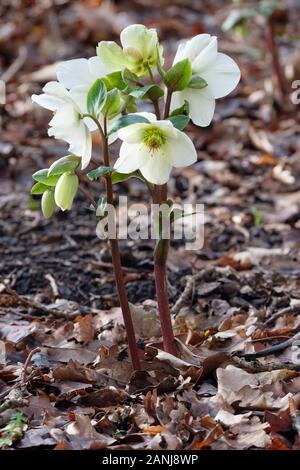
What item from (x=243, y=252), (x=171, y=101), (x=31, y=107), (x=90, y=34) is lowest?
(x=243, y=252)

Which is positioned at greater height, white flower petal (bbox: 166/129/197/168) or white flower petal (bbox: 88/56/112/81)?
white flower petal (bbox: 88/56/112/81)

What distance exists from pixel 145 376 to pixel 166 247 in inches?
15.2

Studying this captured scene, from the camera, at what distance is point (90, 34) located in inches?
246

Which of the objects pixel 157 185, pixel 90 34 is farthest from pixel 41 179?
pixel 90 34

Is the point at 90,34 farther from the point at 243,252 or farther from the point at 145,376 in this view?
the point at 145,376

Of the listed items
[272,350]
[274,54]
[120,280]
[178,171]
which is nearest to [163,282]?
[120,280]

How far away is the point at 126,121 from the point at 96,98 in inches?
3.6

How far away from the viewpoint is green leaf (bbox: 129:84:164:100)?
182 centimetres

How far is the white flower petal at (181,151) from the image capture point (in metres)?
1.83

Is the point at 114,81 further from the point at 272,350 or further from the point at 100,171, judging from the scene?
the point at 272,350

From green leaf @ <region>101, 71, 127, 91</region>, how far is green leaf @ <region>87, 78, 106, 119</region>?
0.08 m

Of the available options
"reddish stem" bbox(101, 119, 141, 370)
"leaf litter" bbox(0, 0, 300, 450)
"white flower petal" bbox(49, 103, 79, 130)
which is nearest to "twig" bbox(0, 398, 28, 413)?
"leaf litter" bbox(0, 0, 300, 450)

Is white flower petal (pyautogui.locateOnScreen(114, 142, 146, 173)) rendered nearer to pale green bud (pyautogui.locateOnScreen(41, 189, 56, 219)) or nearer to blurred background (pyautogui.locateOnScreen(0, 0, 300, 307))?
pale green bud (pyautogui.locateOnScreen(41, 189, 56, 219))

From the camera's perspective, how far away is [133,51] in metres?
1.83
